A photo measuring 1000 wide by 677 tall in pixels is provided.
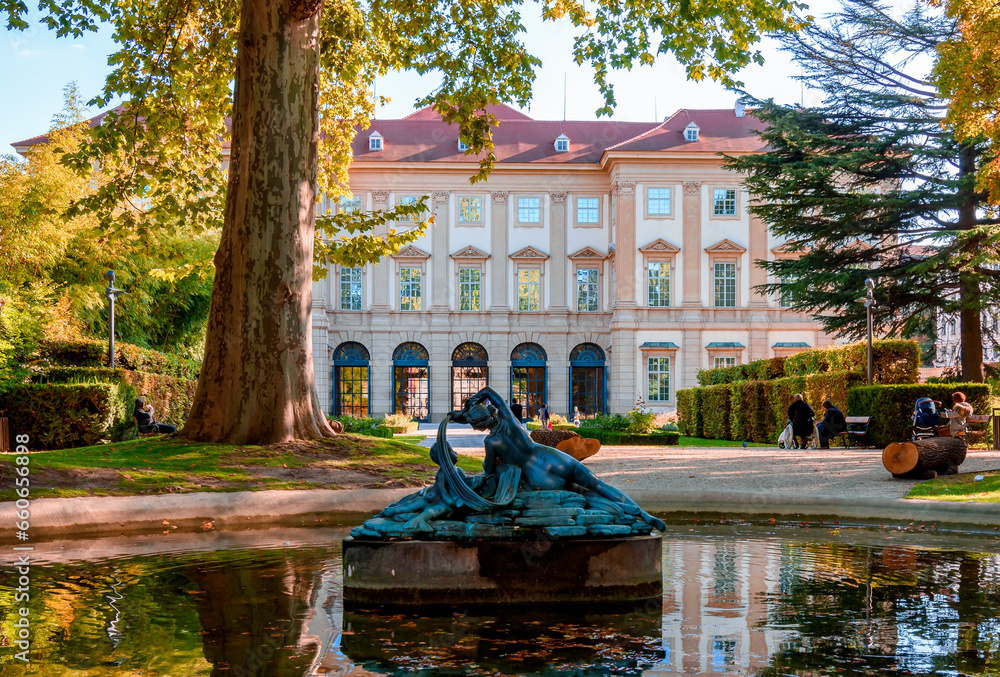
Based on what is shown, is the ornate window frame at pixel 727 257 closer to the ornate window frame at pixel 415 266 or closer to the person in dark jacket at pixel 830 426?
the ornate window frame at pixel 415 266

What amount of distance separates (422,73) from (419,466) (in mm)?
8470

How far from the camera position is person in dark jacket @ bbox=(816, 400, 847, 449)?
18984mm

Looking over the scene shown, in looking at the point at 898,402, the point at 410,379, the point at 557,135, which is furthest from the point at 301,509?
the point at 557,135

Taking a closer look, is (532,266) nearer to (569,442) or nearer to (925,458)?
(569,442)

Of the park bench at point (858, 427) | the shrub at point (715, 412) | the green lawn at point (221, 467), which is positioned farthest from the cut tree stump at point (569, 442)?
the shrub at point (715, 412)

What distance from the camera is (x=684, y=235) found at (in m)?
47.8

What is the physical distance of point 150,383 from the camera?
21453 millimetres

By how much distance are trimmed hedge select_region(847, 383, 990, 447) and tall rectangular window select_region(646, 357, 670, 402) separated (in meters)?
28.5

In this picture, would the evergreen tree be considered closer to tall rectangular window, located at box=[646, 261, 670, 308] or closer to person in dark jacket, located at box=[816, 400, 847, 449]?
person in dark jacket, located at box=[816, 400, 847, 449]

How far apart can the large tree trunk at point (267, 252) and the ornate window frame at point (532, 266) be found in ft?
123

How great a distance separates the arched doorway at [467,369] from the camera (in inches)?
1924

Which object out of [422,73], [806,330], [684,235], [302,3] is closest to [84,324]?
[422,73]

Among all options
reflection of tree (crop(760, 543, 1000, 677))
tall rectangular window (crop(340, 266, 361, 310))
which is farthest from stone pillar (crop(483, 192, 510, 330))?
reflection of tree (crop(760, 543, 1000, 677))

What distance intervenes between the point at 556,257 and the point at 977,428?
31.9 meters
